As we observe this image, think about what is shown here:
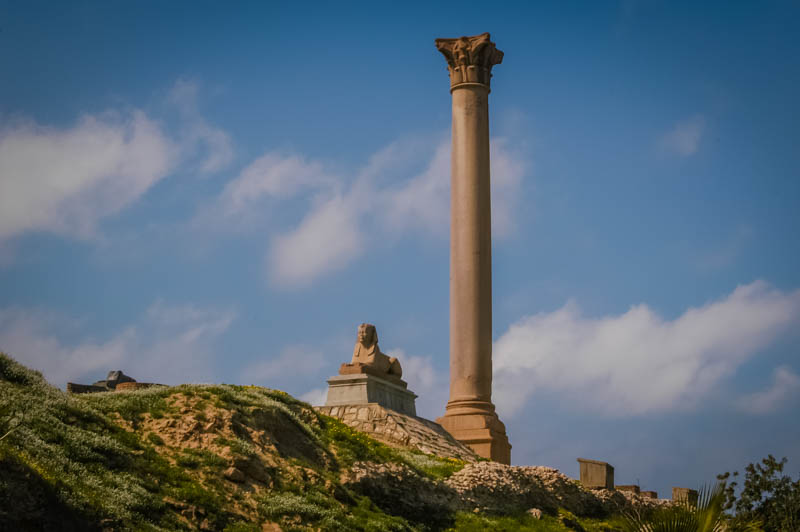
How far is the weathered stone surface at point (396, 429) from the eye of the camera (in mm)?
32031

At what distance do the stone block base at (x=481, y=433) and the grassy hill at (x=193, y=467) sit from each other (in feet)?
25.2

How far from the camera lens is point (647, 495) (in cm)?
3619

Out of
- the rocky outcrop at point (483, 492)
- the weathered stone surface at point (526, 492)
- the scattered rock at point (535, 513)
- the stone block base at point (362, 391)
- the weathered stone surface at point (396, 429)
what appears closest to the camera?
the rocky outcrop at point (483, 492)

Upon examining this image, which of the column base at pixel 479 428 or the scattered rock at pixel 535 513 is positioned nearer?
the scattered rock at pixel 535 513

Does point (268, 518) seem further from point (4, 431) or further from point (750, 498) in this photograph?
point (750, 498)

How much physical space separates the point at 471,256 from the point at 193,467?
19085 millimetres

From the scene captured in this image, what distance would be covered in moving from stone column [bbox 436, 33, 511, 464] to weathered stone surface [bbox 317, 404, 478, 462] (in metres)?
2.58

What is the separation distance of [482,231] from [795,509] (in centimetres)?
1898

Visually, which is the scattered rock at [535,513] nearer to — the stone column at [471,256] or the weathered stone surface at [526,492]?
the weathered stone surface at [526,492]

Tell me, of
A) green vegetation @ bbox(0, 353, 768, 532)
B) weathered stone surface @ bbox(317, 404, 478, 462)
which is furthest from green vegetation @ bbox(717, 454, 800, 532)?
weathered stone surface @ bbox(317, 404, 478, 462)

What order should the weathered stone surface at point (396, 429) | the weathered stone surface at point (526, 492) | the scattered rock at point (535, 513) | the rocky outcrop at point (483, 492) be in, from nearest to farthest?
the rocky outcrop at point (483, 492) → the weathered stone surface at point (526, 492) → the scattered rock at point (535, 513) → the weathered stone surface at point (396, 429)

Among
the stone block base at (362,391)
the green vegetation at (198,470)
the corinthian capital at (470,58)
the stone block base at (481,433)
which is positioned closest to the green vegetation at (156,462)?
the green vegetation at (198,470)

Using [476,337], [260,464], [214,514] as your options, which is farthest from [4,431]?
[476,337]

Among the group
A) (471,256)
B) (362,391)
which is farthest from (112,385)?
(471,256)
